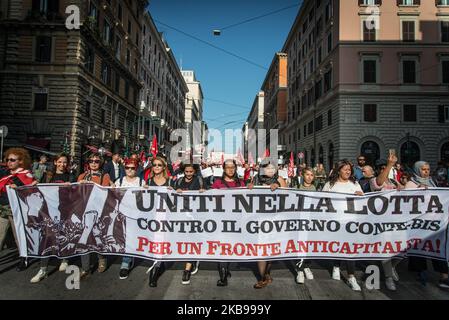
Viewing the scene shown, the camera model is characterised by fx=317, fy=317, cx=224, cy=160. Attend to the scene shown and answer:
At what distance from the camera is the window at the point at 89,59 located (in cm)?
2367

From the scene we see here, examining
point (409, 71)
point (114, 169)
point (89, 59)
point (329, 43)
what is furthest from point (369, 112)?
point (114, 169)

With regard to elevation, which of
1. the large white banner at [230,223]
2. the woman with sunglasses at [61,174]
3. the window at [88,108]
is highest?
the window at [88,108]

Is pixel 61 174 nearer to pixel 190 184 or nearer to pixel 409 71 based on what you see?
pixel 190 184

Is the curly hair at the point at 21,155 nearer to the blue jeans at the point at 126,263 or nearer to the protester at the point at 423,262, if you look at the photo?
the blue jeans at the point at 126,263

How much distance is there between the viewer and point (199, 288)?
4.13m

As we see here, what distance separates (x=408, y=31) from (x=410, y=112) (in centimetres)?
705

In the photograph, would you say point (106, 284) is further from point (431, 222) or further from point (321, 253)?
point (431, 222)

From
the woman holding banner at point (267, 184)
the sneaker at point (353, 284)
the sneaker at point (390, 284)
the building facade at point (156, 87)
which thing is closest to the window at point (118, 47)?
the building facade at point (156, 87)

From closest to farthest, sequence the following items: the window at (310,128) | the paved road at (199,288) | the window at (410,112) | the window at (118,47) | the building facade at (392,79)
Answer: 1. the paved road at (199,288)
2. the building facade at (392,79)
3. the window at (410,112)
4. the window at (118,47)
5. the window at (310,128)

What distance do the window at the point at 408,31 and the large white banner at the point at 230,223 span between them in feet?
93.8

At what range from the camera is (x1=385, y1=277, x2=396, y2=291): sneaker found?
4.18 m

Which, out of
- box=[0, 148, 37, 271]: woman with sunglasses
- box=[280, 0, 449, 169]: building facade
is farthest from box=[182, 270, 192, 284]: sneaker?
box=[280, 0, 449, 169]: building facade
